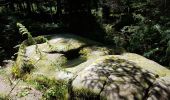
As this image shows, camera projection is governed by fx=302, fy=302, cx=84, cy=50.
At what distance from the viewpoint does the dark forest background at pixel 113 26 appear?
1058cm

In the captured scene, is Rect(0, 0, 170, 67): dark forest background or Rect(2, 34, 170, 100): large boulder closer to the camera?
Rect(2, 34, 170, 100): large boulder

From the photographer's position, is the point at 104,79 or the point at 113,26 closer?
the point at 104,79

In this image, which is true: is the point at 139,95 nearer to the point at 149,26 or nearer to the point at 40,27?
the point at 149,26

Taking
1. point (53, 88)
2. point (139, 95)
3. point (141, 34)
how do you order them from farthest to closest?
point (141, 34) → point (53, 88) → point (139, 95)

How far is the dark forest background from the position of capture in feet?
34.7

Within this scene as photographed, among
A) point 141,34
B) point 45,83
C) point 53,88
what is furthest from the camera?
point 141,34

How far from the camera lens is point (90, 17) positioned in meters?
14.3

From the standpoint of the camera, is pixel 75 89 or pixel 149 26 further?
pixel 149 26

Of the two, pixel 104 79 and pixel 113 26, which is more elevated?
pixel 104 79

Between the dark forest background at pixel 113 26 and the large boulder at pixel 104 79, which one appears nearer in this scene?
the large boulder at pixel 104 79

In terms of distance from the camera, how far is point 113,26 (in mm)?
16203

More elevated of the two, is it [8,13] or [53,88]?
[8,13]

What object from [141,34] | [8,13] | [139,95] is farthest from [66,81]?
[8,13]

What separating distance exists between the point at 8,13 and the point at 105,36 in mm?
4940
